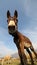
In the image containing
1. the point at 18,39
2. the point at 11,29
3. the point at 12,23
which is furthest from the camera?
the point at 18,39

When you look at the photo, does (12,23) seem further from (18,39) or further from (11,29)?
(18,39)

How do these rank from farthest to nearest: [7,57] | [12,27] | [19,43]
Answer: [7,57] → [19,43] → [12,27]

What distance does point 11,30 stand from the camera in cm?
1000

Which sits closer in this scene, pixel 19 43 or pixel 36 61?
pixel 19 43

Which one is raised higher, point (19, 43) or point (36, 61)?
point (19, 43)

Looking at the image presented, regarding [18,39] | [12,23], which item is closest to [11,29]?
[12,23]

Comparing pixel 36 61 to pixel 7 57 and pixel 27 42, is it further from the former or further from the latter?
pixel 7 57

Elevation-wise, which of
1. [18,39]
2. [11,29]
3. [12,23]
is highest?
[12,23]

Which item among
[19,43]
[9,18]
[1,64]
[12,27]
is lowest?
[1,64]

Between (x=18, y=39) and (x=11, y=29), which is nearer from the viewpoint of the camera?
(x=11, y=29)

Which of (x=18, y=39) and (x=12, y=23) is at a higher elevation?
(x=12, y=23)

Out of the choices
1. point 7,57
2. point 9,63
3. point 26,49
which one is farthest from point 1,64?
point 26,49

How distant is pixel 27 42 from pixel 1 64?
383 centimetres

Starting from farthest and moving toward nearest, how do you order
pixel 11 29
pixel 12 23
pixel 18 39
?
pixel 18 39, pixel 12 23, pixel 11 29
